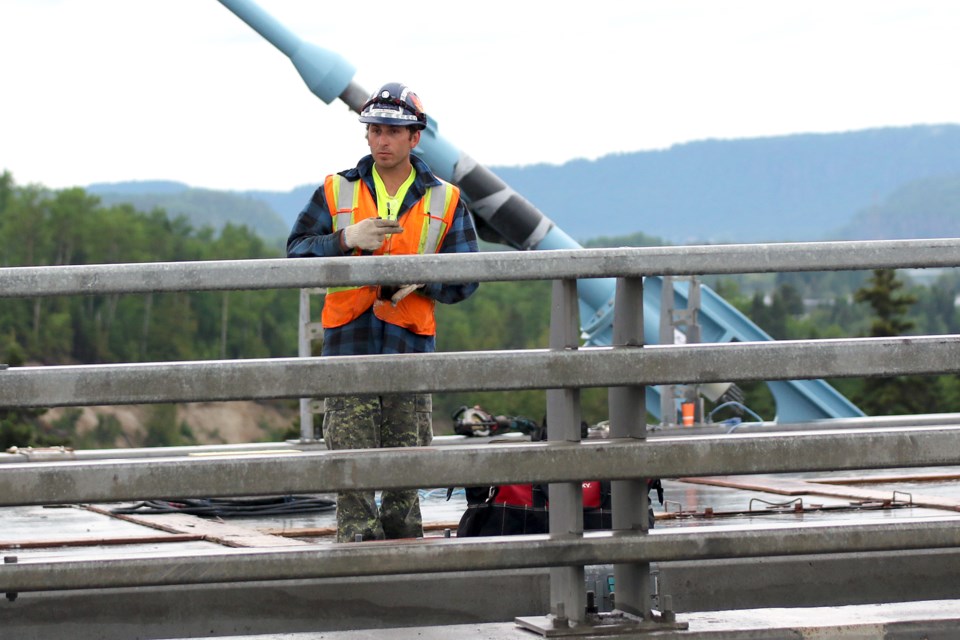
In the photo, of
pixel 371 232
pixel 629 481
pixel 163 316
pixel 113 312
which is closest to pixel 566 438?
pixel 629 481

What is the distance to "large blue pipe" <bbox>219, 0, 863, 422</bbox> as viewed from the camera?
883 inches

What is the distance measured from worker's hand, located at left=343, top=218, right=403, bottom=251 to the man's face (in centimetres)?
51

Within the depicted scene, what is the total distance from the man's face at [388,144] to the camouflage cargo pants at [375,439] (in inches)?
35.6

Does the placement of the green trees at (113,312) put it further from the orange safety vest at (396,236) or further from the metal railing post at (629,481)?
the metal railing post at (629,481)

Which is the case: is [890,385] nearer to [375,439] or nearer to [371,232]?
[375,439]

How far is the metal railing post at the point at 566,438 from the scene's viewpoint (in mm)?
4574

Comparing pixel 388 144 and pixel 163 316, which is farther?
pixel 163 316

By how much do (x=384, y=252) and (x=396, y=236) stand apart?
8 centimetres

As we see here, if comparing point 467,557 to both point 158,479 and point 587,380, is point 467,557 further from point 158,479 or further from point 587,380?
point 158,479

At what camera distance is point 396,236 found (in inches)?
→ 237

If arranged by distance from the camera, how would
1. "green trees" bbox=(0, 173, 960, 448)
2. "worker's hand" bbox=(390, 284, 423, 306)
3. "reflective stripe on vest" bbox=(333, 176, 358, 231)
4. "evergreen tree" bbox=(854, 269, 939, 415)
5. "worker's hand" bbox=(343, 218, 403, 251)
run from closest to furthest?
"worker's hand" bbox=(343, 218, 403, 251)
"worker's hand" bbox=(390, 284, 423, 306)
"reflective stripe on vest" bbox=(333, 176, 358, 231)
"evergreen tree" bbox=(854, 269, 939, 415)
"green trees" bbox=(0, 173, 960, 448)

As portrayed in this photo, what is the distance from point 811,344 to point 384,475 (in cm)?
128

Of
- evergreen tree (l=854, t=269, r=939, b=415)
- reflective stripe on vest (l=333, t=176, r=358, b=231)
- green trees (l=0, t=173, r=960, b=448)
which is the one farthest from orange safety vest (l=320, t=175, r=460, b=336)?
green trees (l=0, t=173, r=960, b=448)

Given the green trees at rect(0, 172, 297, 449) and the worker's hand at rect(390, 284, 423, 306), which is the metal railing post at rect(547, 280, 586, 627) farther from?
the green trees at rect(0, 172, 297, 449)
